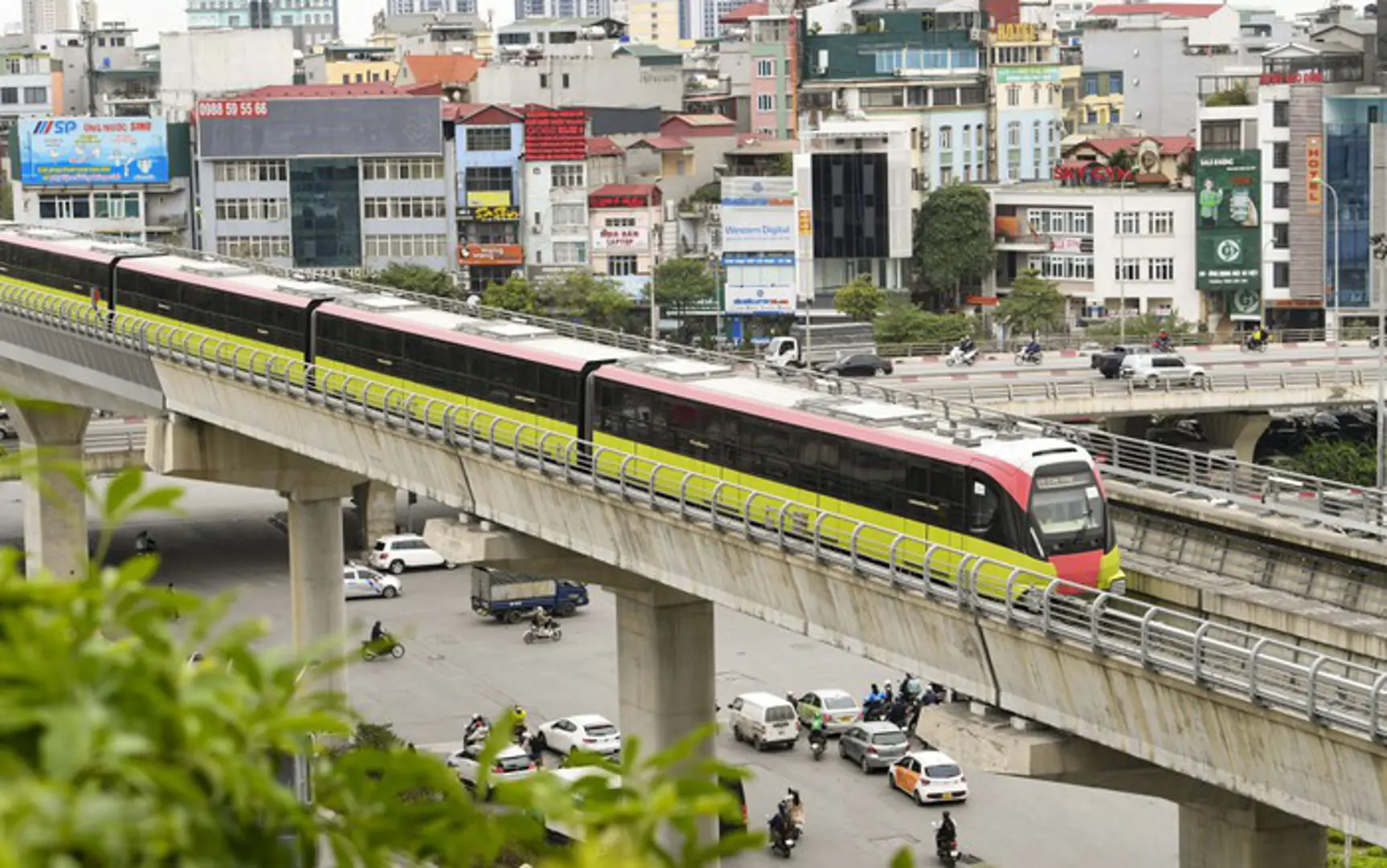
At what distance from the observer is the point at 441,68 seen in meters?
144

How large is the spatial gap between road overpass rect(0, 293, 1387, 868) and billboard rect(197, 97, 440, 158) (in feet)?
164

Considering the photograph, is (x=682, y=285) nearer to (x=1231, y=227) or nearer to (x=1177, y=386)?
(x=1231, y=227)

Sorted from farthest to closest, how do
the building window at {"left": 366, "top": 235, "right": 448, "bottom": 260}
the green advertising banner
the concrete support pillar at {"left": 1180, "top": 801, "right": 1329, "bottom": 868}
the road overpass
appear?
the building window at {"left": 366, "top": 235, "right": 448, "bottom": 260} → the green advertising banner → the concrete support pillar at {"left": 1180, "top": 801, "right": 1329, "bottom": 868} → the road overpass

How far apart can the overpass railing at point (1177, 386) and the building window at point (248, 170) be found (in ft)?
141

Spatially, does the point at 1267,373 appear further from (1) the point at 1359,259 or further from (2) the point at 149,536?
(2) the point at 149,536

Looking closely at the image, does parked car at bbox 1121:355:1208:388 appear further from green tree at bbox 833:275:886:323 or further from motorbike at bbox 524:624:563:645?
green tree at bbox 833:275:886:323

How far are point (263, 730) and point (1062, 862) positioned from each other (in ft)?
110

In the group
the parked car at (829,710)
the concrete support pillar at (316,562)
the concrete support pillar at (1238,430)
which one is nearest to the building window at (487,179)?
the concrete support pillar at (1238,430)

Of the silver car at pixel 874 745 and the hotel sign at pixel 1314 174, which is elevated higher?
the hotel sign at pixel 1314 174

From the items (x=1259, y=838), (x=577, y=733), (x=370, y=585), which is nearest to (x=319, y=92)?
(x=370, y=585)

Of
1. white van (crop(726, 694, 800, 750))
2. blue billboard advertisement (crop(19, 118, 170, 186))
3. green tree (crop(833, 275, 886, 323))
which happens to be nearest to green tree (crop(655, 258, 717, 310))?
green tree (crop(833, 275, 886, 323))

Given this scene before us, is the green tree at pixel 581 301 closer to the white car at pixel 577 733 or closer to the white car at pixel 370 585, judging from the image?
the white car at pixel 370 585

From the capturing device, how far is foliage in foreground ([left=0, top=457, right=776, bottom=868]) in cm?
601

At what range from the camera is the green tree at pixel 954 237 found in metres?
104
